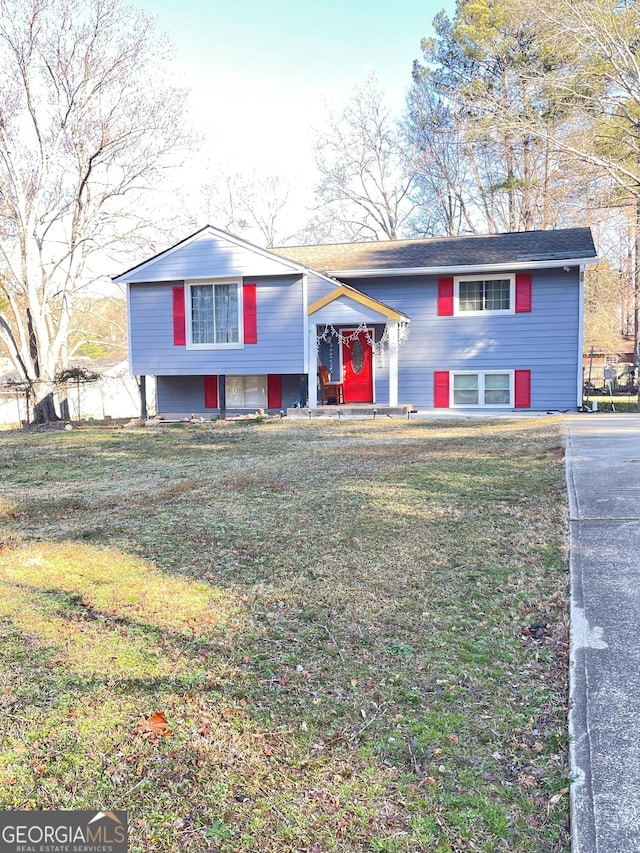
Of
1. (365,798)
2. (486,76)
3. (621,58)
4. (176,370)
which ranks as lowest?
(365,798)

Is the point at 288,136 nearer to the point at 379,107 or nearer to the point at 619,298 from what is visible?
the point at 379,107

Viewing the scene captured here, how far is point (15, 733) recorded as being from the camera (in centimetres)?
237

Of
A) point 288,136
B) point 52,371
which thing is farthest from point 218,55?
point 288,136

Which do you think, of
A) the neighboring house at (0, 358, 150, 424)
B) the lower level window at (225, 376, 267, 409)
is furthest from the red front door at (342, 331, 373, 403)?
the neighboring house at (0, 358, 150, 424)

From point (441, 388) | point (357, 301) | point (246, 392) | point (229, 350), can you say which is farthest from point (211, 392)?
point (441, 388)

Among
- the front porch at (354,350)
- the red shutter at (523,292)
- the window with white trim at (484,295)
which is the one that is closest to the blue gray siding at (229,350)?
the front porch at (354,350)

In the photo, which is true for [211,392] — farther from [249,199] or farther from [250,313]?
[249,199]

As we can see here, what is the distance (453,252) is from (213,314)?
6.11 meters

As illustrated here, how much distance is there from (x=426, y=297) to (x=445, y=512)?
11.5 meters

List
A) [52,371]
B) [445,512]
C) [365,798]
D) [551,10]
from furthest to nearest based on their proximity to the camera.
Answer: [52,371] → [551,10] → [445,512] → [365,798]

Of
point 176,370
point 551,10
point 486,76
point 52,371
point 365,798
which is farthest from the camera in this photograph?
point 486,76

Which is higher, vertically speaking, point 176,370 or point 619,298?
point 619,298

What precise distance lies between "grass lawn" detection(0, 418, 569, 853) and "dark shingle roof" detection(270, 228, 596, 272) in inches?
418

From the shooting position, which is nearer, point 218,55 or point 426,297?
point 426,297
